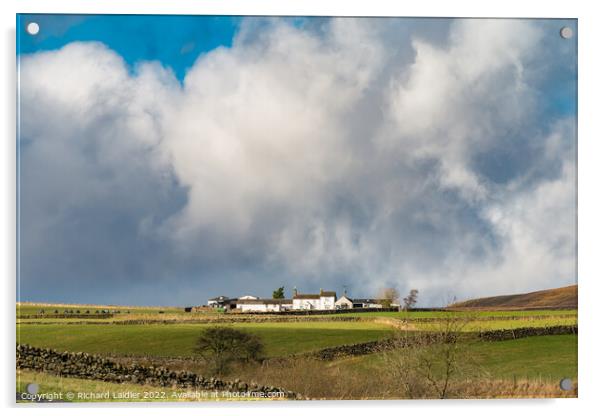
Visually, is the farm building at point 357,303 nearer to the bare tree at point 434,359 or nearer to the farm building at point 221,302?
the bare tree at point 434,359

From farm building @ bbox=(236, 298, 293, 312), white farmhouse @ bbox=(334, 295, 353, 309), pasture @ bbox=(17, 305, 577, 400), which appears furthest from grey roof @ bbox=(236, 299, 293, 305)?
white farmhouse @ bbox=(334, 295, 353, 309)

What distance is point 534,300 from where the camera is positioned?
32.5 feet

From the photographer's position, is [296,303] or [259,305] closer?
[259,305]

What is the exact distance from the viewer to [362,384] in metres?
9.72

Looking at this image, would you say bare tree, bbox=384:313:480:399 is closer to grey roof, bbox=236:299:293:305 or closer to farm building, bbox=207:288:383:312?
farm building, bbox=207:288:383:312

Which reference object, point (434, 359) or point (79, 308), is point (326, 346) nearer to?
point (434, 359)

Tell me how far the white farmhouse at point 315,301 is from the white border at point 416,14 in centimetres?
145

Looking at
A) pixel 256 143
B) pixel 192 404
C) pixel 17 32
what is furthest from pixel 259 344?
pixel 17 32

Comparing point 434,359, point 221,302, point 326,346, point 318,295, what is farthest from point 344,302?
point 221,302

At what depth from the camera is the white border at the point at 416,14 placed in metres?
9.23

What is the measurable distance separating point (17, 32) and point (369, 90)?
5.22 m

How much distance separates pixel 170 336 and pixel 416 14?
614cm

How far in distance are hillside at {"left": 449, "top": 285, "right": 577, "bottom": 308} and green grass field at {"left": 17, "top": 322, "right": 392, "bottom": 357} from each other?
1.49 metres

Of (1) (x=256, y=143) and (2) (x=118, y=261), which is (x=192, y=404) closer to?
(2) (x=118, y=261)
